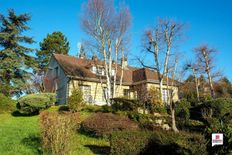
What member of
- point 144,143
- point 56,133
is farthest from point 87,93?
point 56,133

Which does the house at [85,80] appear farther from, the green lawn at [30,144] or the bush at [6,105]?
the green lawn at [30,144]

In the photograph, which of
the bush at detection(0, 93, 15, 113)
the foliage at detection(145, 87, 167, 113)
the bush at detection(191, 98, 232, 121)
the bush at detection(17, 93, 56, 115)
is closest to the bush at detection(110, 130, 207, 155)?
the bush at detection(17, 93, 56, 115)

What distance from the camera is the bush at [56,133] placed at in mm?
8031

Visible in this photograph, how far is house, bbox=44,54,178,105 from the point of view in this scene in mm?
26234

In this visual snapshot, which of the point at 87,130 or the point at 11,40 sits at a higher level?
the point at 11,40

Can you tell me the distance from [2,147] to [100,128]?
4783 mm

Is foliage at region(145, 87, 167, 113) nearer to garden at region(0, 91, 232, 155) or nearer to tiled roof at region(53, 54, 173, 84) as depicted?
garden at region(0, 91, 232, 155)

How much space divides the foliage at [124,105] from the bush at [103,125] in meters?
6.83

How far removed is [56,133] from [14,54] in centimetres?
2158

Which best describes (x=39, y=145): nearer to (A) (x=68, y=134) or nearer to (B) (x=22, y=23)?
(A) (x=68, y=134)

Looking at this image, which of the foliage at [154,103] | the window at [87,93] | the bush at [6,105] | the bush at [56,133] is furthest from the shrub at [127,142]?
the window at [87,93]

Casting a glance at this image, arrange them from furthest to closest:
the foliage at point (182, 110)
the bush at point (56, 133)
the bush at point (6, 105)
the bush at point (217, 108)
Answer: the foliage at point (182, 110) < the bush at point (217, 108) < the bush at point (6, 105) < the bush at point (56, 133)

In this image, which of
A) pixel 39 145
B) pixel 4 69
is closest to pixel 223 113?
pixel 39 145

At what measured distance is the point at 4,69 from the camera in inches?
1034
